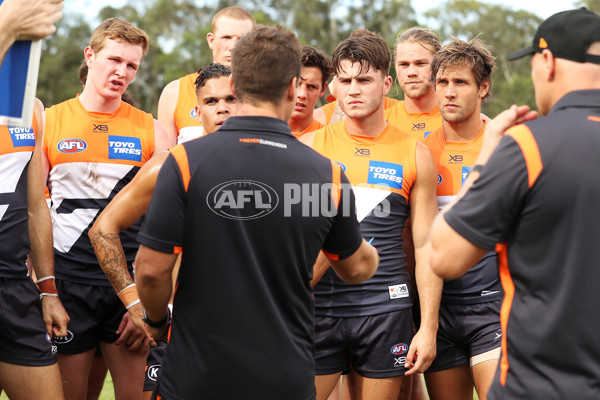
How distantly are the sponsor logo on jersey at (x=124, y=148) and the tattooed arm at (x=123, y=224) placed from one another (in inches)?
50.0

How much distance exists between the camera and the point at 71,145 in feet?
16.6

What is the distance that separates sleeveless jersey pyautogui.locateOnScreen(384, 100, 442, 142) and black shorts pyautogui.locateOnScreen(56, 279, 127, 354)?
108 inches

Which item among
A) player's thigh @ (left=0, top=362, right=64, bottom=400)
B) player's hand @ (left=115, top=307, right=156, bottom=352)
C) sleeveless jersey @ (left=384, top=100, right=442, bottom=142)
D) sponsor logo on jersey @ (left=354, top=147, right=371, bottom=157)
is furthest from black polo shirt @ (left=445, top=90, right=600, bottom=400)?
sleeveless jersey @ (left=384, top=100, right=442, bottom=142)

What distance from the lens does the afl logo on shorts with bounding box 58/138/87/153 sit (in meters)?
5.05

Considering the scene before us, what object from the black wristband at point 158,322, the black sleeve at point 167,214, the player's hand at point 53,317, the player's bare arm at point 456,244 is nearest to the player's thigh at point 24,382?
the player's hand at point 53,317

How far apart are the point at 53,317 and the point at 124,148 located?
134 cm

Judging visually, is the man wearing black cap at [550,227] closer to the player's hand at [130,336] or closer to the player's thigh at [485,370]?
the player's thigh at [485,370]

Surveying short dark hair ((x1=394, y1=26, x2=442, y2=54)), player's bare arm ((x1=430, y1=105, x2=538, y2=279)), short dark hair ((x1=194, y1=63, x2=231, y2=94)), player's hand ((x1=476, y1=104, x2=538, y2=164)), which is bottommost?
player's bare arm ((x1=430, y1=105, x2=538, y2=279))

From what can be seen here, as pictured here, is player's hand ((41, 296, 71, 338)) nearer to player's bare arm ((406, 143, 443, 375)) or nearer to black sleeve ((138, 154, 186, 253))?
black sleeve ((138, 154, 186, 253))

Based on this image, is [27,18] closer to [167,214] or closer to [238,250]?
[167,214]

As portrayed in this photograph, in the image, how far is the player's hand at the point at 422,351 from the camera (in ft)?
15.0

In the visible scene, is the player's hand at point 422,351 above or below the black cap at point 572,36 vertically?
below

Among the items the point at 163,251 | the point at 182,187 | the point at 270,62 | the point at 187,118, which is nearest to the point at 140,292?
the point at 163,251

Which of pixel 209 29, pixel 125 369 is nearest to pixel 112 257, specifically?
pixel 125 369
